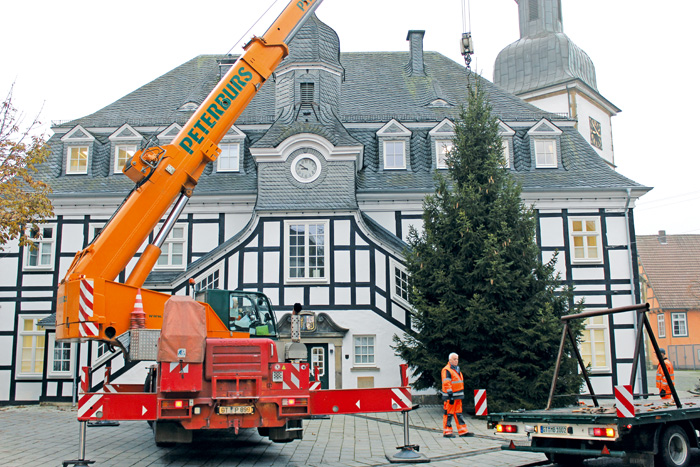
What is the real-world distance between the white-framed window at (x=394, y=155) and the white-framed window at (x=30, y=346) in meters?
13.0

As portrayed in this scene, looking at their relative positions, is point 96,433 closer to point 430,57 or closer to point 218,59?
point 218,59

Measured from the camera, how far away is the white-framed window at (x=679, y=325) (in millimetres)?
47188

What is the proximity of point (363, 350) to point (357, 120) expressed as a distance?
8.98 meters

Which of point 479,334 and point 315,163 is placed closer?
point 479,334

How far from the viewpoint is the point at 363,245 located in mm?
20609

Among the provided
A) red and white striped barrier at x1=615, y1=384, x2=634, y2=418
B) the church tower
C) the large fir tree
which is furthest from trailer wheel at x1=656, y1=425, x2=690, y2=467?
the church tower

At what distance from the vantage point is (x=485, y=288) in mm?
16266

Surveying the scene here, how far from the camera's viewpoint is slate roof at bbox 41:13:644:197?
22.8m

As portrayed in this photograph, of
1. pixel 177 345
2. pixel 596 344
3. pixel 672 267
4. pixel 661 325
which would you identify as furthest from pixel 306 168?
pixel 672 267

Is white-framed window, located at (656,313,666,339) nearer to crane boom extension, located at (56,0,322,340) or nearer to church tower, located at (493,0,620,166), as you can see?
church tower, located at (493,0,620,166)

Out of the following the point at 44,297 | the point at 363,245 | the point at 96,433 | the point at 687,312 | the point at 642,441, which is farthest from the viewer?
the point at 687,312

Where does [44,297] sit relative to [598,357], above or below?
above

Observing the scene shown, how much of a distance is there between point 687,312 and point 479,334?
1479 inches

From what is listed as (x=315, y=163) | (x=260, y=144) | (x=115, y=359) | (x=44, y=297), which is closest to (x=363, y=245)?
(x=315, y=163)
